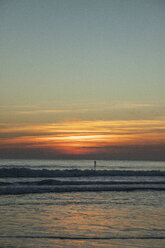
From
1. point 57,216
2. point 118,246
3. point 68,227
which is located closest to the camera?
point 118,246

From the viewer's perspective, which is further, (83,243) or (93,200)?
(93,200)

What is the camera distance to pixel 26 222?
951cm

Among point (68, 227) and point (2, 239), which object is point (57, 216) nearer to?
point (68, 227)

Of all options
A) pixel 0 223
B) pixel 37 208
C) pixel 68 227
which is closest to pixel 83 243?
pixel 68 227

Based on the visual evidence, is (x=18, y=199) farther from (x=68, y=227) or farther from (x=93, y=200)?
(x=68, y=227)

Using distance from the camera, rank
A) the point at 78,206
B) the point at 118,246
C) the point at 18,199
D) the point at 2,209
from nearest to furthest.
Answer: the point at 118,246 → the point at 2,209 → the point at 78,206 → the point at 18,199

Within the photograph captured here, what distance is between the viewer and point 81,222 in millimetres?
9578

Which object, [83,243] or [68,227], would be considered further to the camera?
[68,227]

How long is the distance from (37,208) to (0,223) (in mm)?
2760

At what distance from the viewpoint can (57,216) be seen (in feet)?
34.3

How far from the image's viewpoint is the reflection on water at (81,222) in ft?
25.0

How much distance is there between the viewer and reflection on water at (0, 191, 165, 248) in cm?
761

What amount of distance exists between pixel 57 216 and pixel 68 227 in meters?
1.57

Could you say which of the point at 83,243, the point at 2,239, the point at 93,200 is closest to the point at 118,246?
the point at 83,243
